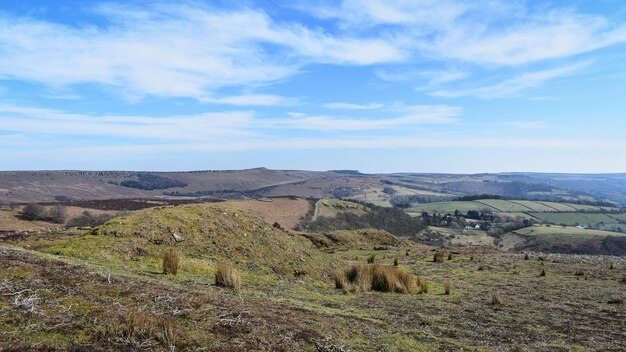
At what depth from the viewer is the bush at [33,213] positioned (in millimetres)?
49694

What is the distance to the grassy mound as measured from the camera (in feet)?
47.4

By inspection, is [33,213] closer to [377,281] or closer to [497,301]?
[377,281]

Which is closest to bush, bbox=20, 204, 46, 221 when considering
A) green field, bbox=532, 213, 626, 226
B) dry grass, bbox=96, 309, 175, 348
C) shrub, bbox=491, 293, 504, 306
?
dry grass, bbox=96, 309, 175, 348

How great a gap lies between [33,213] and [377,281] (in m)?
51.8

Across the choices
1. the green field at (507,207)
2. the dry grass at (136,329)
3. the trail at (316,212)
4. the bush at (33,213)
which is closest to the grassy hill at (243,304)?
the dry grass at (136,329)

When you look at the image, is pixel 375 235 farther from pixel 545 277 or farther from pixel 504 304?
pixel 504 304

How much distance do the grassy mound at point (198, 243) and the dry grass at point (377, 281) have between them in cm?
236

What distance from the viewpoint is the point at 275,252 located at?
18406mm

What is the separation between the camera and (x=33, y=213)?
5203cm

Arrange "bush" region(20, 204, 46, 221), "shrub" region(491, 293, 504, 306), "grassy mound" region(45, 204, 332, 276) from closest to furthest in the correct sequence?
"shrub" region(491, 293, 504, 306)
"grassy mound" region(45, 204, 332, 276)
"bush" region(20, 204, 46, 221)

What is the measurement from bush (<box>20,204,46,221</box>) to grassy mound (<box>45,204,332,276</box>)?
39430mm

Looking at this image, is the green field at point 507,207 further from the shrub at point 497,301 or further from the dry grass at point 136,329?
the dry grass at point 136,329

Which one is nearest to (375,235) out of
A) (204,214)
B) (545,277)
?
(545,277)

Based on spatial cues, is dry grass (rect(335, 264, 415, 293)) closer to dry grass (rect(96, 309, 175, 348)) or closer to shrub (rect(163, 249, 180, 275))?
shrub (rect(163, 249, 180, 275))
